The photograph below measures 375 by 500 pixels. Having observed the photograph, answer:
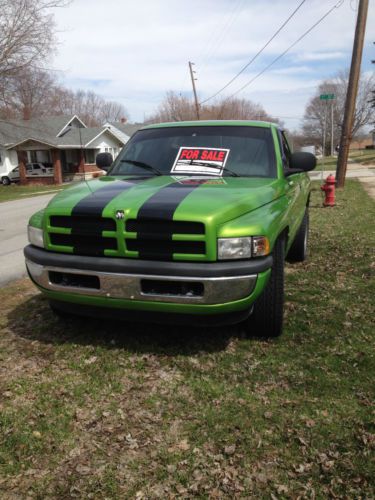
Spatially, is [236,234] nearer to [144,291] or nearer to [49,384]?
[144,291]

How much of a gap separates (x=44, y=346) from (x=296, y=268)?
11.4ft

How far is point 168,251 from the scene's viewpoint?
2.93 m

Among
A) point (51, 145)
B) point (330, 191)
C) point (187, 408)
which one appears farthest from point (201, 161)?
point (51, 145)

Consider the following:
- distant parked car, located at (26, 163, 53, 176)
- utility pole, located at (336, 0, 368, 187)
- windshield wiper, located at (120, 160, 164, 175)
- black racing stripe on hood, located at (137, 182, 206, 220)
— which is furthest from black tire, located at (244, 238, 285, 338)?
distant parked car, located at (26, 163, 53, 176)

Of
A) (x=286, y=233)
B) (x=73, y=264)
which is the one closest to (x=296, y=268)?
(x=286, y=233)

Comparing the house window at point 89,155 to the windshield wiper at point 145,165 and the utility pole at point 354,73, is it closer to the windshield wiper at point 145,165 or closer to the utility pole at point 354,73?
the utility pole at point 354,73

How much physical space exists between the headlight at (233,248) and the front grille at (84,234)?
2.47ft

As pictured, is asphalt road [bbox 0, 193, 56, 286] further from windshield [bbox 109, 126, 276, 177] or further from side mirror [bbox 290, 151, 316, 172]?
side mirror [bbox 290, 151, 316, 172]

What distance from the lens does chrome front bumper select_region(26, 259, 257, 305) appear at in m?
2.87

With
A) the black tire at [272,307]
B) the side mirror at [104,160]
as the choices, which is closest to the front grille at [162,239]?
the black tire at [272,307]

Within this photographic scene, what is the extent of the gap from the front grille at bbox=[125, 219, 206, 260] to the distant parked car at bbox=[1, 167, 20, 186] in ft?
112

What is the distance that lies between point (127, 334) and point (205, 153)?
6.01 feet

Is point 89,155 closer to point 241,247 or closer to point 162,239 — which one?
point 162,239

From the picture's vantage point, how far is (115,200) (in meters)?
3.14
